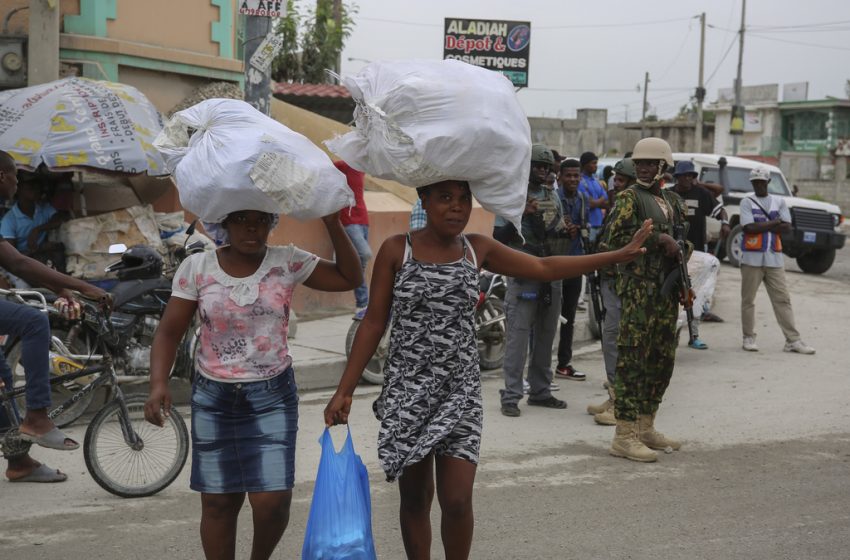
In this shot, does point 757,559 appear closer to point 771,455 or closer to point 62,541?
point 771,455

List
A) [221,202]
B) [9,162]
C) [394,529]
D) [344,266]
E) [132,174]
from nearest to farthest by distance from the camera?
[221,202]
[344,266]
[394,529]
[9,162]
[132,174]

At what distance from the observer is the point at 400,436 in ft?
13.3

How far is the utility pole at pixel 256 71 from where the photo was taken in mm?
8844

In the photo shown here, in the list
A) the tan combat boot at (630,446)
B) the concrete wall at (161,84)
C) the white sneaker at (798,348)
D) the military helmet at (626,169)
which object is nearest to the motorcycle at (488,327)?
the military helmet at (626,169)

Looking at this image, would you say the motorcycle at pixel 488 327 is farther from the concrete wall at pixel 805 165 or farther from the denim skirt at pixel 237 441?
the concrete wall at pixel 805 165

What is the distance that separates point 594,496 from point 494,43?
12471mm

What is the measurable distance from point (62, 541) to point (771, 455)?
4.43 m

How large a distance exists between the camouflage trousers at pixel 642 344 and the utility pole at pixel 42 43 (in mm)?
5979

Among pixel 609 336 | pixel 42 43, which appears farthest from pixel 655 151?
pixel 42 43

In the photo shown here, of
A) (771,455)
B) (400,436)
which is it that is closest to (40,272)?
(400,436)

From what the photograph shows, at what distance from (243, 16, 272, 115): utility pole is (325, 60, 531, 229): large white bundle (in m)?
4.96

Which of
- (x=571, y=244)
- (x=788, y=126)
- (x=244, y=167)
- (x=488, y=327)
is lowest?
(x=488, y=327)

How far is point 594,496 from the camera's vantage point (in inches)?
236

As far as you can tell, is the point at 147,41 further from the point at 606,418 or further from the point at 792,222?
the point at 792,222
